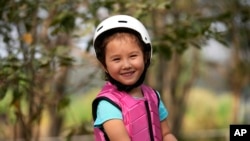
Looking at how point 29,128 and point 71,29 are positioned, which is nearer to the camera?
point 71,29

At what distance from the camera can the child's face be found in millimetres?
2635

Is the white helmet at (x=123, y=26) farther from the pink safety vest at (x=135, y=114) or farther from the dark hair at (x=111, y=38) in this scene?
the pink safety vest at (x=135, y=114)

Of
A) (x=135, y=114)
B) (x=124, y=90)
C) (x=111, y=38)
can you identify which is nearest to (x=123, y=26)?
(x=111, y=38)

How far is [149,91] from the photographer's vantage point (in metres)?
2.81

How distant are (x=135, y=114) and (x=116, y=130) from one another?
0.37ft

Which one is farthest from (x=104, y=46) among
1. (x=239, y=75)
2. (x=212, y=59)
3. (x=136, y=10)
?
(x=212, y=59)

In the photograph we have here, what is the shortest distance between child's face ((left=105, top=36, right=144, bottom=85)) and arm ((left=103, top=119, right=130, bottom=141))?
197mm

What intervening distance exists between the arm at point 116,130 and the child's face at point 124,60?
7.7 inches

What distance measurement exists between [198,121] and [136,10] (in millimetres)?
14235

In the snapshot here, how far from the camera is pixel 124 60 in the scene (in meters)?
2.65

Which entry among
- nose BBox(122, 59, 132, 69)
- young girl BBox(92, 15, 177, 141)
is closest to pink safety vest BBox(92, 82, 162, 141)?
young girl BBox(92, 15, 177, 141)

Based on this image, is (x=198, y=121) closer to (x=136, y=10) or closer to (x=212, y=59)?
(x=212, y=59)

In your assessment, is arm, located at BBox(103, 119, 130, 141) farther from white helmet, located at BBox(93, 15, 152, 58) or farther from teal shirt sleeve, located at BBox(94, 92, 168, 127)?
white helmet, located at BBox(93, 15, 152, 58)

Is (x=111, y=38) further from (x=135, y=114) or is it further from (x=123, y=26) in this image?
(x=135, y=114)
